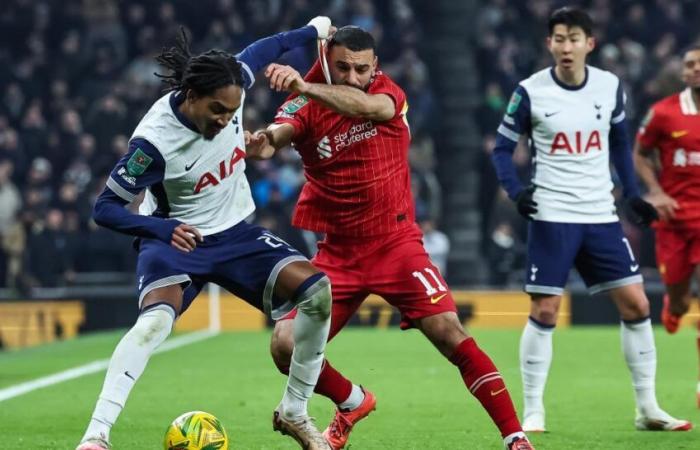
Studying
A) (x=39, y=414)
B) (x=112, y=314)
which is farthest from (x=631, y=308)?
(x=112, y=314)

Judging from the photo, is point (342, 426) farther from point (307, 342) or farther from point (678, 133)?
point (678, 133)

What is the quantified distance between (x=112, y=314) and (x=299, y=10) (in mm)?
6203

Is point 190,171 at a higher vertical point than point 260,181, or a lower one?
higher

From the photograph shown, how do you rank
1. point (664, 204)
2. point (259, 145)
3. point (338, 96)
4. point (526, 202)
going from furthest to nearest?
point (664, 204)
point (526, 202)
point (259, 145)
point (338, 96)

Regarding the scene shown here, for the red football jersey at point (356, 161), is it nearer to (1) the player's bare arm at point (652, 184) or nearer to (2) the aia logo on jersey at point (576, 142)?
(2) the aia logo on jersey at point (576, 142)

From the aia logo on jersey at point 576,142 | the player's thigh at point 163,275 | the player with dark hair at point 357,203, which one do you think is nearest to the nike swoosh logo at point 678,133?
the aia logo on jersey at point 576,142

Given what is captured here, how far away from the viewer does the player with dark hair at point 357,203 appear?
7332 mm

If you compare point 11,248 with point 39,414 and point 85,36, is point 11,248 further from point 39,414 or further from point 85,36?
point 39,414

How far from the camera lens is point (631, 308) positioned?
8570 mm

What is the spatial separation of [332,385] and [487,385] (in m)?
1.02

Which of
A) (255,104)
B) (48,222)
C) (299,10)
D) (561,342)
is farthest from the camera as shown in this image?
(299,10)

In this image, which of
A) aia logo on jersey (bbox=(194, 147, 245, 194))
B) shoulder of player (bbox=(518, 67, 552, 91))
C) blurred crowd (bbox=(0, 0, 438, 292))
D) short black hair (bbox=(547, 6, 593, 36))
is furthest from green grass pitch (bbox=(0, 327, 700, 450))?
blurred crowd (bbox=(0, 0, 438, 292))

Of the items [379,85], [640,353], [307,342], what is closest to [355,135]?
[379,85]

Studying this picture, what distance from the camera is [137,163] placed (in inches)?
275
